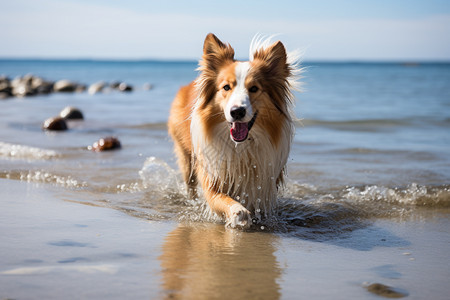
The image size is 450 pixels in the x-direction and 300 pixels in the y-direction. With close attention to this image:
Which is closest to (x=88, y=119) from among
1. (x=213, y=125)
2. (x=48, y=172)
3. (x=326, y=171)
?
(x=48, y=172)

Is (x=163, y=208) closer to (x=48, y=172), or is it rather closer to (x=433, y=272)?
(x=48, y=172)

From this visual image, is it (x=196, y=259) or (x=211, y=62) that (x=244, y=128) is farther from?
(x=196, y=259)

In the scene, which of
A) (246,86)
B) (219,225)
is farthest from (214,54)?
(219,225)

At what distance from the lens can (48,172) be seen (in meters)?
5.70

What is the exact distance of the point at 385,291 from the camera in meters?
2.66

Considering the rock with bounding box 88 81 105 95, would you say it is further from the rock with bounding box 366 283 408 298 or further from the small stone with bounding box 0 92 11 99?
the rock with bounding box 366 283 408 298

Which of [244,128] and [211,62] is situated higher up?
[211,62]

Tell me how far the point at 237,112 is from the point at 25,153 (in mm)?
4111

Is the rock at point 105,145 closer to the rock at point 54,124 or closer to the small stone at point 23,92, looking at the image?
the rock at point 54,124

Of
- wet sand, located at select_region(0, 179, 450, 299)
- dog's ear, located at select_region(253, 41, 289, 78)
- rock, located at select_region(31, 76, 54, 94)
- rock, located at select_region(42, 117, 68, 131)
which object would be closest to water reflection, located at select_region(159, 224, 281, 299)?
wet sand, located at select_region(0, 179, 450, 299)

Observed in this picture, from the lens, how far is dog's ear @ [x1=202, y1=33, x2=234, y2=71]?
14.4 ft

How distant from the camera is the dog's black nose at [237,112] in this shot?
3.82 m

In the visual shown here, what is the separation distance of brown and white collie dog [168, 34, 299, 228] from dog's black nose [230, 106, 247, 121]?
15 cm

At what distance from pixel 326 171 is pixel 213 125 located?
2.48m
